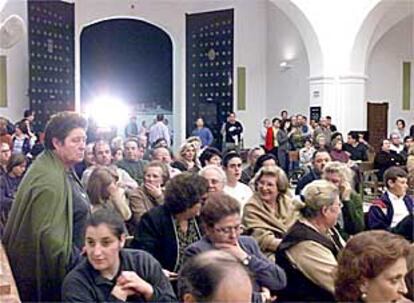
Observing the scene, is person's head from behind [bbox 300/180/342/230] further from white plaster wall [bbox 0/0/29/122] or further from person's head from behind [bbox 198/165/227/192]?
white plaster wall [bbox 0/0/29/122]

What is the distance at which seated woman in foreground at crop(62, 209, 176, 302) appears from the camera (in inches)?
108

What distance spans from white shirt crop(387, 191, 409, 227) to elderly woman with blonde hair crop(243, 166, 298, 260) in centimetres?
116

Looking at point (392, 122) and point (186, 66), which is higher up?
point (186, 66)

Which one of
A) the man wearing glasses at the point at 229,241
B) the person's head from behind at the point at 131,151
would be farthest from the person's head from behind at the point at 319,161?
the man wearing glasses at the point at 229,241

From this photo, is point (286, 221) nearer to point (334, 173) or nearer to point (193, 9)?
point (334, 173)

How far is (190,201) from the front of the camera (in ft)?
11.9

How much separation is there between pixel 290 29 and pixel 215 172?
13.5m

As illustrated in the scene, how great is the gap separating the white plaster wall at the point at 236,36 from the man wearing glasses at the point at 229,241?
47.5ft

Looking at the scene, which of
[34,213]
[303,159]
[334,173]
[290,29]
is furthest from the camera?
[290,29]

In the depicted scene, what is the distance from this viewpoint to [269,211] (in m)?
4.32

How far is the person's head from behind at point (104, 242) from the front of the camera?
9.09 feet

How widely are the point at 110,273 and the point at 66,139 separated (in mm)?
765

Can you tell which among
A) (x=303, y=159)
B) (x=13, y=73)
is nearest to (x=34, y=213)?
(x=303, y=159)

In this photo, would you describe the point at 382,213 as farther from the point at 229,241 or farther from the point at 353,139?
the point at 353,139
